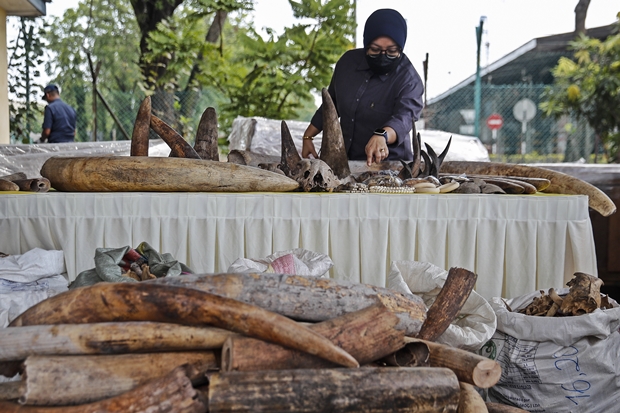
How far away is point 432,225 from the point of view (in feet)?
10.3

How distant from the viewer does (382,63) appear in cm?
413

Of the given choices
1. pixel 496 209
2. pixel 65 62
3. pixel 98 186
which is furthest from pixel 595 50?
pixel 65 62

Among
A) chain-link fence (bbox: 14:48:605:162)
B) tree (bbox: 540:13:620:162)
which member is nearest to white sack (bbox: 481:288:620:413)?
chain-link fence (bbox: 14:48:605:162)

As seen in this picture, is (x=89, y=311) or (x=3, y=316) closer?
(x=89, y=311)

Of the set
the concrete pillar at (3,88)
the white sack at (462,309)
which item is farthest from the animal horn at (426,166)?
the concrete pillar at (3,88)

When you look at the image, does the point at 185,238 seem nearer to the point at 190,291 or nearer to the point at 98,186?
the point at 98,186

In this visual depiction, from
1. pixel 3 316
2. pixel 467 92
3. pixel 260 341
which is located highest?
pixel 467 92

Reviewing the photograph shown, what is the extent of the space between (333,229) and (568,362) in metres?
1.22

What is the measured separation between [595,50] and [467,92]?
3.40m

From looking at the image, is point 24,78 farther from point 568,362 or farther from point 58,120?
point 568,362

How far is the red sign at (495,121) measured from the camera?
42.7 ft

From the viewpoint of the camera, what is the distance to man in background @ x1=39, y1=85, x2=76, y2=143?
927 cm

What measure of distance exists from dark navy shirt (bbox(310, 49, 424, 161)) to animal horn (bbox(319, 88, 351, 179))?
0.47 meters

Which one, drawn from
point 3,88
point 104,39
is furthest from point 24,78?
point 104,39
